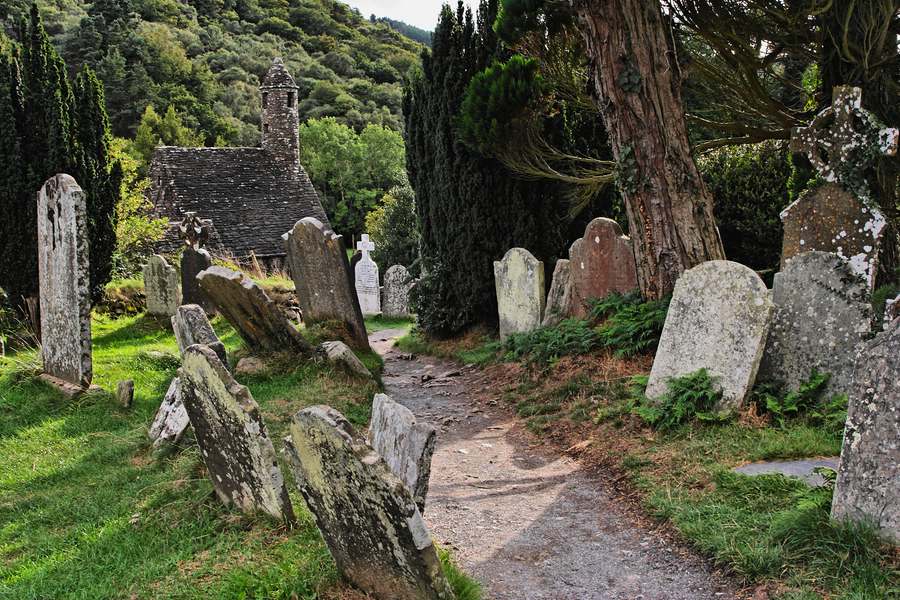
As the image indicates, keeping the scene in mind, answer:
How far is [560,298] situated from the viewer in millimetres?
9031

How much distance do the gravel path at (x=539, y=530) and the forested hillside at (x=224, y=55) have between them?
36.8 m

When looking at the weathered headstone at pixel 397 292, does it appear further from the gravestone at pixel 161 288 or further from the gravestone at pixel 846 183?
the gravestone at pixel 846 183

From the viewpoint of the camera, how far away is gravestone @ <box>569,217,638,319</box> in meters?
8.34

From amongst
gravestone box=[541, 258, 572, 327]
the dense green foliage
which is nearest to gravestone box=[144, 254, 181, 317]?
the dense green foliage

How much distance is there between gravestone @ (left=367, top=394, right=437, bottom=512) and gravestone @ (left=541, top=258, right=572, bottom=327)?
488cm

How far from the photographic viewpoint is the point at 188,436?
549cm

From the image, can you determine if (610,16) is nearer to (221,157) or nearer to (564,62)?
(564,62)

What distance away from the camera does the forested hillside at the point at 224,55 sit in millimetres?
45219

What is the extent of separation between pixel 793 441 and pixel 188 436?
4.42m

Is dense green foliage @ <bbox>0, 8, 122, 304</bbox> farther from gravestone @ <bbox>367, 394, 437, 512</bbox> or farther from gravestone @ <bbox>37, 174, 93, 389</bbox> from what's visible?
gravestone @ <bbox>367, 394, 437, 512</bbox>

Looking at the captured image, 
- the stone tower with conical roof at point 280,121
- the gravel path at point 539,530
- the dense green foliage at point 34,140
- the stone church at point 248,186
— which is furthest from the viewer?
the stone tower with conical roof at point 280,121

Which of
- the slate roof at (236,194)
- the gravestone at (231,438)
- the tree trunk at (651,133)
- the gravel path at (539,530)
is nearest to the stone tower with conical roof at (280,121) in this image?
the slate roof at (236,194)

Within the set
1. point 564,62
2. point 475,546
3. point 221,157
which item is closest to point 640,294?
point 564,62

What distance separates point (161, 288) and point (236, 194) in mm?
17446
